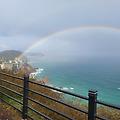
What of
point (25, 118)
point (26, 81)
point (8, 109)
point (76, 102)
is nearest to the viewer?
point (26, 81)

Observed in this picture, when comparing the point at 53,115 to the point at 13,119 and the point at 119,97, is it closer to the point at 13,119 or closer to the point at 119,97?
A: the point at 13,119

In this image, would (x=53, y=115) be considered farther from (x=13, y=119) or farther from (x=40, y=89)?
(x=40, y=89)

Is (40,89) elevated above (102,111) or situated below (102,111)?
above

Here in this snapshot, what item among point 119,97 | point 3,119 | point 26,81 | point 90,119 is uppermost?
point 26,81

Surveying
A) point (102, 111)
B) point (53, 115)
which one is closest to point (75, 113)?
point (53, 115)

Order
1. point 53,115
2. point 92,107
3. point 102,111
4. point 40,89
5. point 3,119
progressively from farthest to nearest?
point 40,89 < point 102,111 < point 53,115 < point 3,119 < point 92,107

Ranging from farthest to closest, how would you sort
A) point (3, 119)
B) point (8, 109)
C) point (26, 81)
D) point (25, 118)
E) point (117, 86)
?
point (117, 86) < point (8, 109) < point (3, 119) < point (25, 118) < point (26, 81)

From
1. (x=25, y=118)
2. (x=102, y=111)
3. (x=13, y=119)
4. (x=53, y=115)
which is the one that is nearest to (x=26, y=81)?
(x=25, y=118)

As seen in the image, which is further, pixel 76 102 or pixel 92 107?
pixel 76 102

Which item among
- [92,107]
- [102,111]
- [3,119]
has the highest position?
[92,107]
